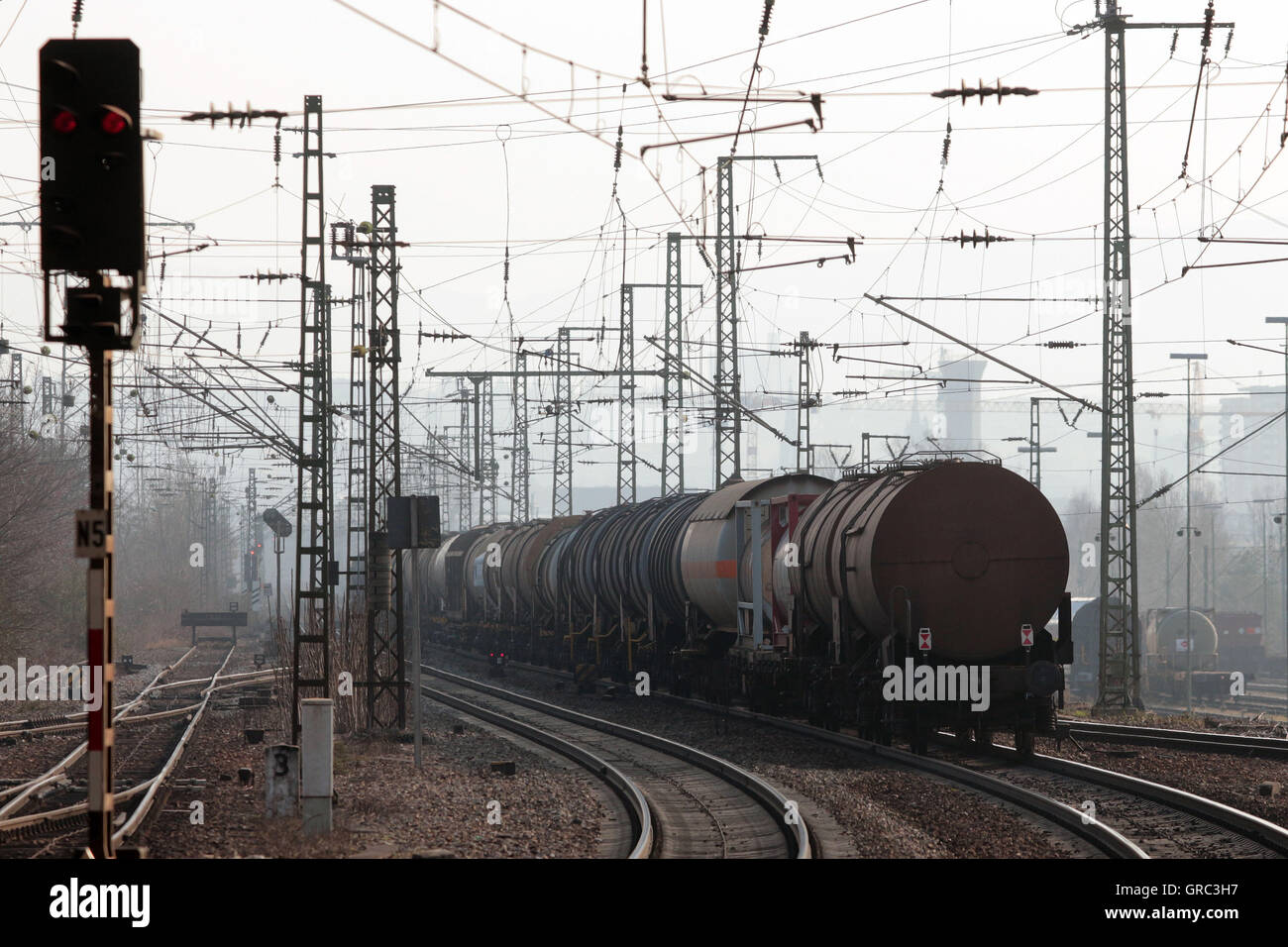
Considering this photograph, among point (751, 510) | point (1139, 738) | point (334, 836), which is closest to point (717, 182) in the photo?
point (751, 510)

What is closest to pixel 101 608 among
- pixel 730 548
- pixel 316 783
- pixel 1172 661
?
pixel 316 783

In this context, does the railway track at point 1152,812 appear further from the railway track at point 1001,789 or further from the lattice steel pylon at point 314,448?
the lattice steel pylon at point 314,448

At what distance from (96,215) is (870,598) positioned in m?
11.9

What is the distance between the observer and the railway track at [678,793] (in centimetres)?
1241

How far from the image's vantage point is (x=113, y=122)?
7.89 metres

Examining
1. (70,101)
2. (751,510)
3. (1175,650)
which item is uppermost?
(70,101)

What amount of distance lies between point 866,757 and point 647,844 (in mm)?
6670

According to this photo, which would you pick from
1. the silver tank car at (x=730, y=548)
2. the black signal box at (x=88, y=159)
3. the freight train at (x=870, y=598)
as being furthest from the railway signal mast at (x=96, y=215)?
the silver tank car at (x=730, y=548)

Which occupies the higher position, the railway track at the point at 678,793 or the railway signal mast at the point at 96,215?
the railway signal mast at the point at 96,215

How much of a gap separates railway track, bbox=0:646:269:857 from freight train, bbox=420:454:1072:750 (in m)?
8.61

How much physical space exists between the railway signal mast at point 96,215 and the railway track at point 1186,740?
12770 mm

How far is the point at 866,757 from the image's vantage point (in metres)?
18.0

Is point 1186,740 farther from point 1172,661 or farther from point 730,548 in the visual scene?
point 1172,661
